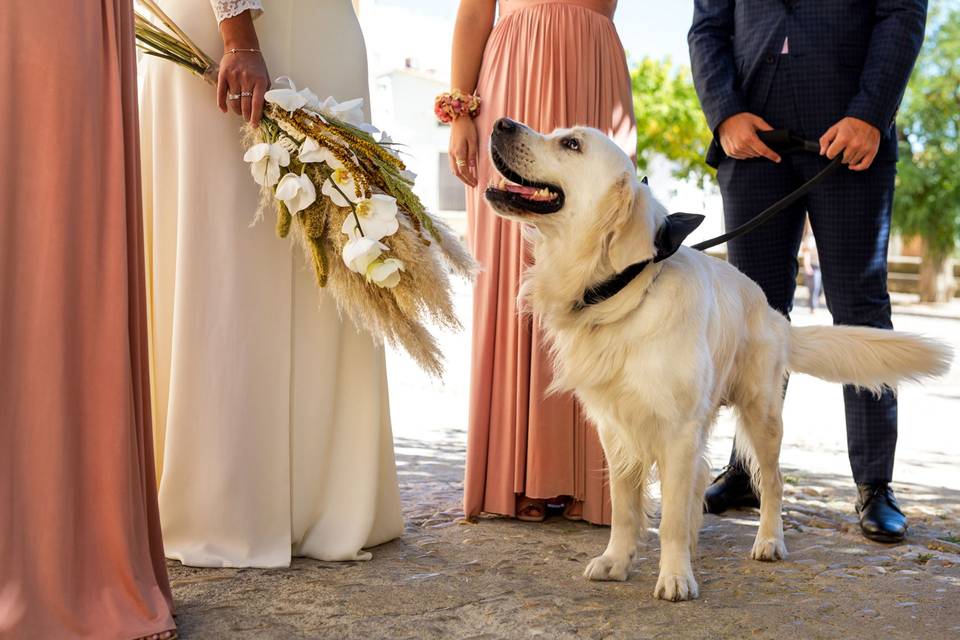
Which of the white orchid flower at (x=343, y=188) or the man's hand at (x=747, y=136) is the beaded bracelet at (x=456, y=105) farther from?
the white orchid flower at (x=343, y=188)

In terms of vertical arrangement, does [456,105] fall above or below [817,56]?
below

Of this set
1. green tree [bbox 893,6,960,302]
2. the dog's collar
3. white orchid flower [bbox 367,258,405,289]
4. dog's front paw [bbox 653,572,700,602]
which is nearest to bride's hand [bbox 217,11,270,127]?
white orchid flower [bbox 367,258,405,289]

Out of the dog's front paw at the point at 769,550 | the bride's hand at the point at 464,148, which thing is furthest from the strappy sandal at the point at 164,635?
the bride's hand at the point at 464,148

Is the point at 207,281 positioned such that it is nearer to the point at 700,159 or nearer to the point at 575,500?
the point at 575,500

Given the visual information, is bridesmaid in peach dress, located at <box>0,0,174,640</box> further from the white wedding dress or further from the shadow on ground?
the white wedding dress

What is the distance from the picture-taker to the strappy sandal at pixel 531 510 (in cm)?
384

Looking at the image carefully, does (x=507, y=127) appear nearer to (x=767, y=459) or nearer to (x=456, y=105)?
(x=456, y=105)

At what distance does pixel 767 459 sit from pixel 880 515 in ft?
1.70

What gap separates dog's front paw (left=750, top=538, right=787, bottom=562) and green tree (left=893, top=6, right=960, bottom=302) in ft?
69.5

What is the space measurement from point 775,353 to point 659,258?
83cm

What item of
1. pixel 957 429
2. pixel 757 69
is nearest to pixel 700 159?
pixel 957 429

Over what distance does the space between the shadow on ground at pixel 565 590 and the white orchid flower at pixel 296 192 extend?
3.77ft

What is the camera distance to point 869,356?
344 cm

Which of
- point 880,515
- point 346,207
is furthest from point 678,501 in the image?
point 346,207
